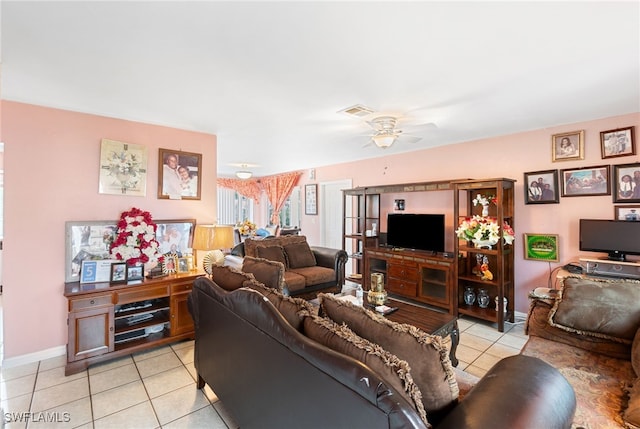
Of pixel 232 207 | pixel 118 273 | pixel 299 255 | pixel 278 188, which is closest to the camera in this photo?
pixel 118 273

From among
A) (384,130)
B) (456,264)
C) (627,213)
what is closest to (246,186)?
(384,130)

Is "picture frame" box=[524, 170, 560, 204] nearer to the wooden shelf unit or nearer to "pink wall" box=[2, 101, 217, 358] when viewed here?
the wooden shelf unit

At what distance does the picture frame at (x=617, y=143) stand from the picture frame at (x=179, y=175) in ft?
14.4

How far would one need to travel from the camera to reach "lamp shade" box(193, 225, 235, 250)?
311 cm

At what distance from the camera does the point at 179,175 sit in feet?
11.1

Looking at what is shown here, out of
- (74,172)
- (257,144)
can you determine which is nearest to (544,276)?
(257,144)

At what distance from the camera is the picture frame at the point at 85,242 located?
2.77 meters

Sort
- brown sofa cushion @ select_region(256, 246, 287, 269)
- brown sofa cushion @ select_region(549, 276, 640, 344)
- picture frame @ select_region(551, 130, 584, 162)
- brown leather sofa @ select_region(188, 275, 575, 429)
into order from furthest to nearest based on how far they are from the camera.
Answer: brown sofa cushion @ select_region(256, 246, 287, 269), picture frame @ select_region(551, 130, 584, 162), brown sofa cushion @ select_region(549, 276, 640, 344), brown leather sofa @ select_region(188, 275, 575, 429)

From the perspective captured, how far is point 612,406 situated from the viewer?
1.39m

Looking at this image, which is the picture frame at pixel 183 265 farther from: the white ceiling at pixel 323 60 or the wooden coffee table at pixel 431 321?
the wooden coffee table at pixel 431 321

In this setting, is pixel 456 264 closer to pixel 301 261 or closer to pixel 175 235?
pixel 301 261

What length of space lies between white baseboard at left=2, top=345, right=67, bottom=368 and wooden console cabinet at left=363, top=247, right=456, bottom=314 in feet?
12.2

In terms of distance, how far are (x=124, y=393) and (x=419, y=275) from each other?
11.2 ft

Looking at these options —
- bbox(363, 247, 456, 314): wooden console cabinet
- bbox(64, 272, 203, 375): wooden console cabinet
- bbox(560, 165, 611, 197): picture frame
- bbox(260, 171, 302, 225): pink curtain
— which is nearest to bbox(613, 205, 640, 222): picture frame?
bbox(560, 165, 611, 197): picture frame
